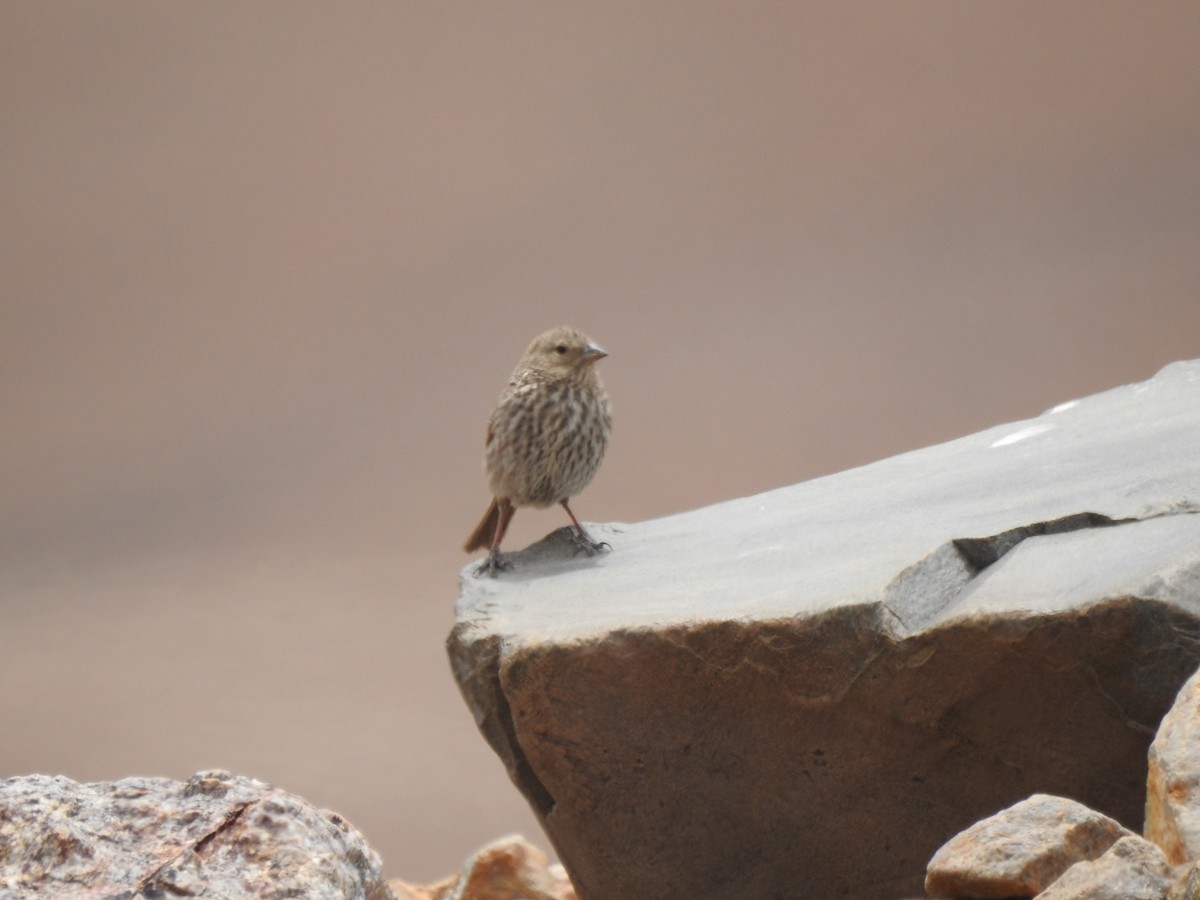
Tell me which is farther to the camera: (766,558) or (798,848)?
(766,558)

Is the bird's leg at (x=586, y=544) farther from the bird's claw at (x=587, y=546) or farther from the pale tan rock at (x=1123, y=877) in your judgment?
the pale tan rock at (x=1123, y=877)

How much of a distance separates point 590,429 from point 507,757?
1.14 m

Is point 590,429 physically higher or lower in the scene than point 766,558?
higher

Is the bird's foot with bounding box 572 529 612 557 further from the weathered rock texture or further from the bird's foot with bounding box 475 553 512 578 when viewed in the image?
the weathered rock texture

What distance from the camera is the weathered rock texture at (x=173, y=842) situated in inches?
88.4

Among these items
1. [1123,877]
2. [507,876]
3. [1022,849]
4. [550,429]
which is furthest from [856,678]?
[507,876]

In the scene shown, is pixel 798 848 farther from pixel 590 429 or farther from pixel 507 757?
A: pixel 590 429

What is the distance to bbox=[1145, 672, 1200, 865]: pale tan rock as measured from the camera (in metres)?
2.42

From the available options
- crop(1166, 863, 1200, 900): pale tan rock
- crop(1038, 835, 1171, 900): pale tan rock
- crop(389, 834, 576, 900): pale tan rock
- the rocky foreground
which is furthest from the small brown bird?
crop(1166, 863, 1200, 900): pale tan rock

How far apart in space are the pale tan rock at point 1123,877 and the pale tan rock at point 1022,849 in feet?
0.65

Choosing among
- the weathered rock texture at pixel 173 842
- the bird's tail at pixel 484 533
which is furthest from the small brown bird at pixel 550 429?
the weathered rock texture at pixel 173 842

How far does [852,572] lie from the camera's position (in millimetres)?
3717

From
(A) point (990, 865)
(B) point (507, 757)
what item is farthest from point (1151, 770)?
(B) point (507, 757)

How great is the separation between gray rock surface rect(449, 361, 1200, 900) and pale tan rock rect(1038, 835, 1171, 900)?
0.94 metres
